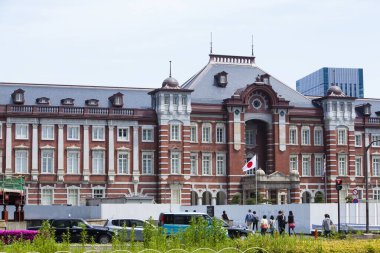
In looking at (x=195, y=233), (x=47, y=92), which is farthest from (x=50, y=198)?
(x=195, y=233)

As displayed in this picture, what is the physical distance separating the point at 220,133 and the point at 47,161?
1593cm

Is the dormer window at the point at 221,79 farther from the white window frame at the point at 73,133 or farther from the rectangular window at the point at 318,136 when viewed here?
the white window frame at the point at 73,133

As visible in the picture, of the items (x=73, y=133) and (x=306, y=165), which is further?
(x=306, y=165)

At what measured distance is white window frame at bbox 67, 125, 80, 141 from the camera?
70.1 m

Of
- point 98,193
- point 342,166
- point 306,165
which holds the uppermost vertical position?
point 306,165

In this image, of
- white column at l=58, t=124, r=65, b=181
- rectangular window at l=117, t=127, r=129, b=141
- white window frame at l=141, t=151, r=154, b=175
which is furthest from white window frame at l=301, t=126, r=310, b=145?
white column at l=58, t=124, r=65, b=181

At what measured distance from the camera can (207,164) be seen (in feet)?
241

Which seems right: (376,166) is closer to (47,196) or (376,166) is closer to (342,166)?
(342,166)

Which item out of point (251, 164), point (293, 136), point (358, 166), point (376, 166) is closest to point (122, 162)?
point (251, 164)

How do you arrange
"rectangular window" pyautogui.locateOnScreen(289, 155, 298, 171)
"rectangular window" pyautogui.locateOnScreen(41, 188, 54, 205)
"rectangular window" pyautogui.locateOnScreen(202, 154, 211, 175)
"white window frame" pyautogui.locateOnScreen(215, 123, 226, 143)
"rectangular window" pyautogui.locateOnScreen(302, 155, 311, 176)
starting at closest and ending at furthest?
"rectangular window" pyautogui.locateOnScreen(41, 188, 54, 205) < "rectangular window" pyautogui.locateOnScreen(202, 154, 211, 175) < "white window frame" pyautogui.locateOnScreen(215, 123, 226, 143) < "rectangular window" pyautogui.locateOnScreen(289, 155, 298, 171) < "rectangular window" pyautogui.locateOnScreen(302, 155, 311, 176)

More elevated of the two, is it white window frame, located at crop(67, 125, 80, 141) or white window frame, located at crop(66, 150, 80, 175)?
white window frame, located at crop(67, 125, 80, 141)

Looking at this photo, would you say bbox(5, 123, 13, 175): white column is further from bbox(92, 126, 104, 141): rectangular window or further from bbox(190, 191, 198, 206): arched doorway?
bbox(190, 191, 198, 206): arched doorway

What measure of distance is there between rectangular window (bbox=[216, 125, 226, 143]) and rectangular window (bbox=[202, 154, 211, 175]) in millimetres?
1754

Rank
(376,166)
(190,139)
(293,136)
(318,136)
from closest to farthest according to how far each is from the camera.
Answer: (190,139) < (293,136) < (318,136) < (376,166)
